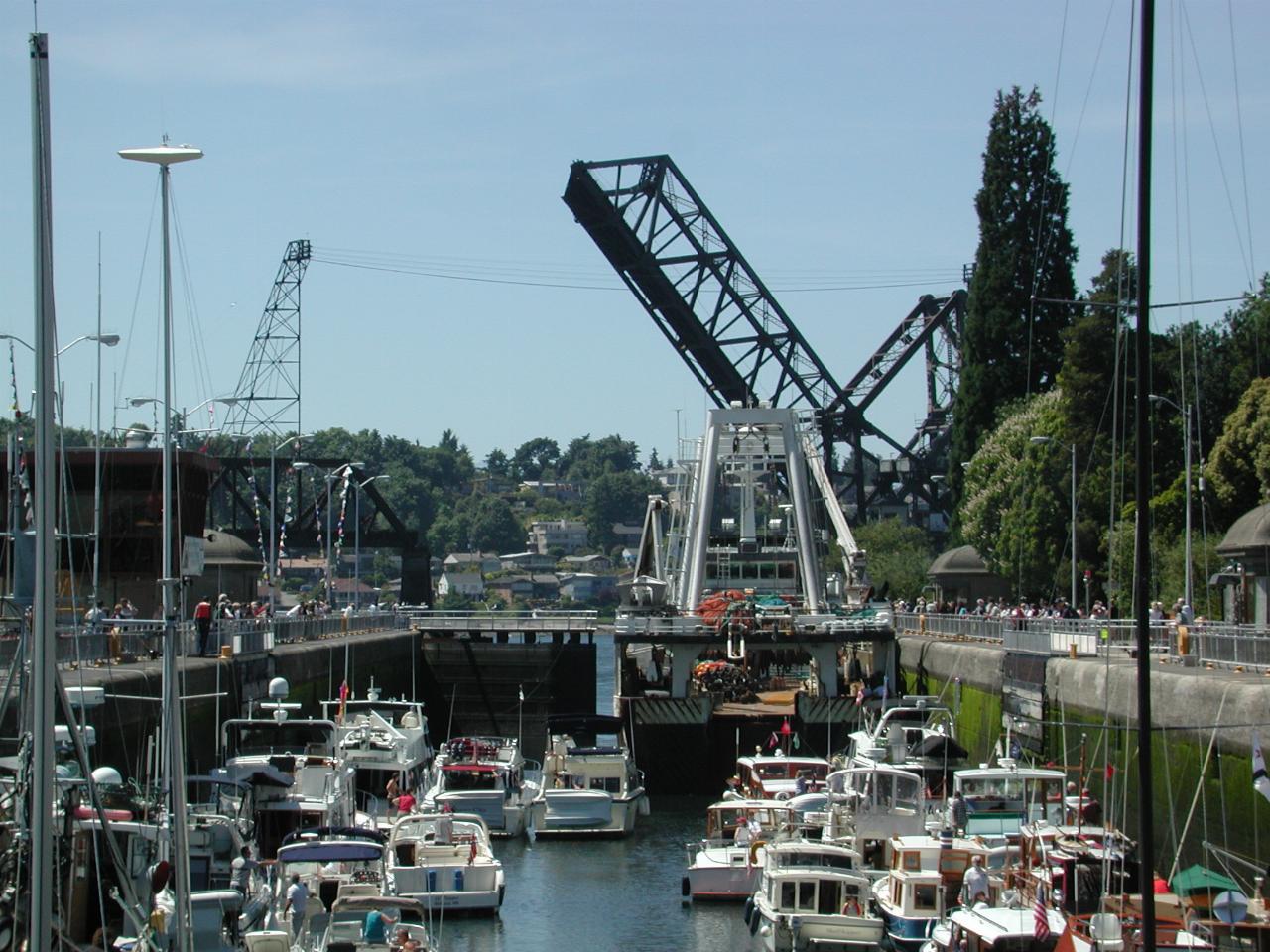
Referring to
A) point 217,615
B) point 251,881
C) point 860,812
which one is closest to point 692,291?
point 217,615

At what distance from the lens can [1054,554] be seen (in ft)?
208

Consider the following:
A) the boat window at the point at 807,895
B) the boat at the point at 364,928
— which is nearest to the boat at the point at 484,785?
the boat at the point at 364,928

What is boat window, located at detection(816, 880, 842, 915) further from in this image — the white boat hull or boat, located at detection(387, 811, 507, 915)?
the white boat hull

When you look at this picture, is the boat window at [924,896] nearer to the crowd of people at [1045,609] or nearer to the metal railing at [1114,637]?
the metal railing at [1114,637]

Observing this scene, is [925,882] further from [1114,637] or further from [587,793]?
[1114,637]

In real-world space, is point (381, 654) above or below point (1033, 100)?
below

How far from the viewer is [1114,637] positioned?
3719 cm

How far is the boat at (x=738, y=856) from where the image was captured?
2986 centimetres

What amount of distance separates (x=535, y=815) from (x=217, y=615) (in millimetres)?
11963

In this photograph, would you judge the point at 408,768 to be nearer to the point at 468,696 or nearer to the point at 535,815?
the point at 535,815

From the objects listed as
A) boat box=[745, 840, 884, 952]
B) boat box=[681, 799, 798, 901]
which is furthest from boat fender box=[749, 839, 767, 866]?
boat box=[745, 840, 884, 952]

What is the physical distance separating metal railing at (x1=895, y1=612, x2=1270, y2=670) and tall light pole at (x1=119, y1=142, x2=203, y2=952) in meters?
10.5

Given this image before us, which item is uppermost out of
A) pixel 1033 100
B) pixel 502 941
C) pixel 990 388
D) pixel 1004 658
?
pixel 1033 100

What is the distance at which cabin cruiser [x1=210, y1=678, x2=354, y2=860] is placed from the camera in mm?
30234
